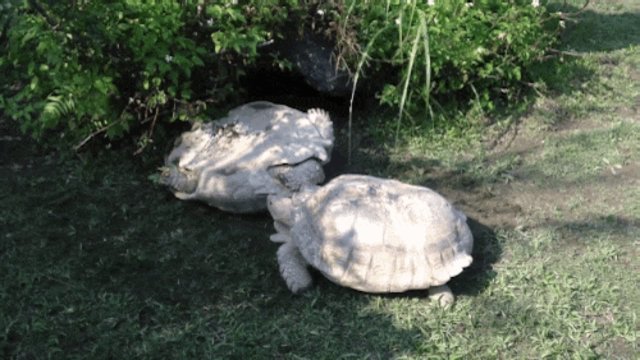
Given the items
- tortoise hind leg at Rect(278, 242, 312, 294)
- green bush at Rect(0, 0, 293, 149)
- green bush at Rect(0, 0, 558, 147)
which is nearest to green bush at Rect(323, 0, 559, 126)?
green bush at Rect(0, 0, 558, 147)

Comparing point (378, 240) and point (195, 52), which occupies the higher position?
point (195, 52)

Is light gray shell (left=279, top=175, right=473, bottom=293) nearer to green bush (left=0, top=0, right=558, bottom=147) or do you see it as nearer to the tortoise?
the tortoise

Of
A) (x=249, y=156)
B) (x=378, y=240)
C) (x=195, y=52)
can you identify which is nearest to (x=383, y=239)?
(x=378, y=240)

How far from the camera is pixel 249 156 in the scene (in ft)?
14.1

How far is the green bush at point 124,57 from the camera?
4.02m

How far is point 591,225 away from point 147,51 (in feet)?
9.23

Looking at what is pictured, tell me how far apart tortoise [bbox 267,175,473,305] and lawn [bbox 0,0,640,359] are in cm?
Result: 15

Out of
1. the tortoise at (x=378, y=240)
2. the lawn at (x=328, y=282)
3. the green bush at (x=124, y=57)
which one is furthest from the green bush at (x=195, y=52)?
the tortoise at (x=378, y=240)

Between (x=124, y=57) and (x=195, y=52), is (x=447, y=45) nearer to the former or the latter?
(x=195, y=52)

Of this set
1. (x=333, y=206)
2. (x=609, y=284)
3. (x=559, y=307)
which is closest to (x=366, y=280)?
(x=333, y=206)

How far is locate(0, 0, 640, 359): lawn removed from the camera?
330cm

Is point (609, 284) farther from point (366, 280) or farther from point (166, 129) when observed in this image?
point (166, 129)

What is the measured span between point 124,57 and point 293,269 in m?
1.77

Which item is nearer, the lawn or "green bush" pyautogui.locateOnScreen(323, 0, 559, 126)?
the lawn
